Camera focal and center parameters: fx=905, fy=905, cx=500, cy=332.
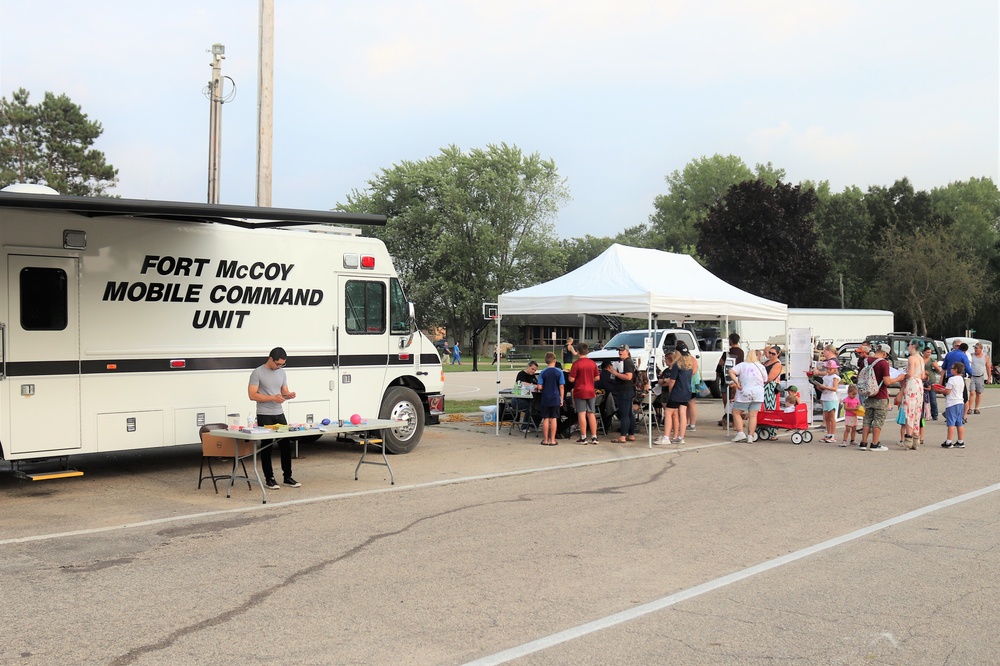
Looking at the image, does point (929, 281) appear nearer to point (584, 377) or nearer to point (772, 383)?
point (772, 383)

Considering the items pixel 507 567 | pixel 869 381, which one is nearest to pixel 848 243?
pixel 869 381

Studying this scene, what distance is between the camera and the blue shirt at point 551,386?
590 inches

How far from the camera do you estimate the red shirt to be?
15023mm

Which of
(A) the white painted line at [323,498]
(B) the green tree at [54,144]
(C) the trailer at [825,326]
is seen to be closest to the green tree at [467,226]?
(B) the green tree at [54,144]

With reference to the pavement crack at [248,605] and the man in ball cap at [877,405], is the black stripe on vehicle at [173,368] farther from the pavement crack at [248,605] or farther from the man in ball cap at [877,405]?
the man in ball cap at [877,405]

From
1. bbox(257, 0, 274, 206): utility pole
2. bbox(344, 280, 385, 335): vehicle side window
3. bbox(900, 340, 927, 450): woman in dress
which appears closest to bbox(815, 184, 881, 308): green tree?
bbox(900, 340, 927, 450): woman in dress

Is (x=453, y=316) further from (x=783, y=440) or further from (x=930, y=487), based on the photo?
(x=930, y=487)

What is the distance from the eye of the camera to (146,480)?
11.3 meters

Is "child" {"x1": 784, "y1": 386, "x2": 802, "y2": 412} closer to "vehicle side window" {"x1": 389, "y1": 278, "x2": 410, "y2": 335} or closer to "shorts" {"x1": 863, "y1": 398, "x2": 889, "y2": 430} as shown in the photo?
"shorts" {"x1": 863, "y1": 398, "x2": 889, "y2": 430}

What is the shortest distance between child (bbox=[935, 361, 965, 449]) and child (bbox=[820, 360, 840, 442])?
1755mm

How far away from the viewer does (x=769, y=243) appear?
51.7m

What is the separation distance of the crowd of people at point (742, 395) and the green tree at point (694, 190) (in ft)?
225

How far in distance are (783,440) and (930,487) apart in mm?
5408

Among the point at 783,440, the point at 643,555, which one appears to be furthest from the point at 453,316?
the point at 643,555
